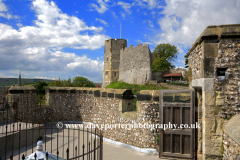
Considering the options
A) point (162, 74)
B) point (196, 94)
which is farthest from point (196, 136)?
point (162, 74)

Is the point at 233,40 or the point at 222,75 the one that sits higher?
the point at 233,40

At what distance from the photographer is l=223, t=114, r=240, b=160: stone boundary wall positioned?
3018mm

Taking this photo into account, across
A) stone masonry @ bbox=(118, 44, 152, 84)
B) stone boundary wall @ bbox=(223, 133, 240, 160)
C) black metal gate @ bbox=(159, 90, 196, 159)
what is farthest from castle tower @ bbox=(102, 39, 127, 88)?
stone boundary wall @ bbox=(223, 133, 240, 160)

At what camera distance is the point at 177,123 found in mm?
4852

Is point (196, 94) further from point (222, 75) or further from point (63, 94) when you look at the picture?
point (63, 94)

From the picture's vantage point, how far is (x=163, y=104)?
4.99 m

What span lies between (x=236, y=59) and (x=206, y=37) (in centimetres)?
89

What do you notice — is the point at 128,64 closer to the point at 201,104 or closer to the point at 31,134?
the point at 31,134

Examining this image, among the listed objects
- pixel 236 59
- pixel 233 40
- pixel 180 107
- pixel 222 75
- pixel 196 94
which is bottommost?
pixel 180 107

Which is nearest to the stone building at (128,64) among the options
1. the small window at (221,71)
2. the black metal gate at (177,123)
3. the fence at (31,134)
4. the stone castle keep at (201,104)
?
the stone castle keep at (201,104)

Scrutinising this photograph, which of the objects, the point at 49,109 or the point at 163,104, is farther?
the point at 49,109

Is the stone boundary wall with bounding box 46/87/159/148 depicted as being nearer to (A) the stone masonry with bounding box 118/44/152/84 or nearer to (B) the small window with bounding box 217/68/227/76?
(B) the small window with bounding box 217/68/227/76

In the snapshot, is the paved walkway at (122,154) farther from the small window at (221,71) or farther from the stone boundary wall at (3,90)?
the stone boundary wall at (3,90)

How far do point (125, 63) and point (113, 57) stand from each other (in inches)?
176
